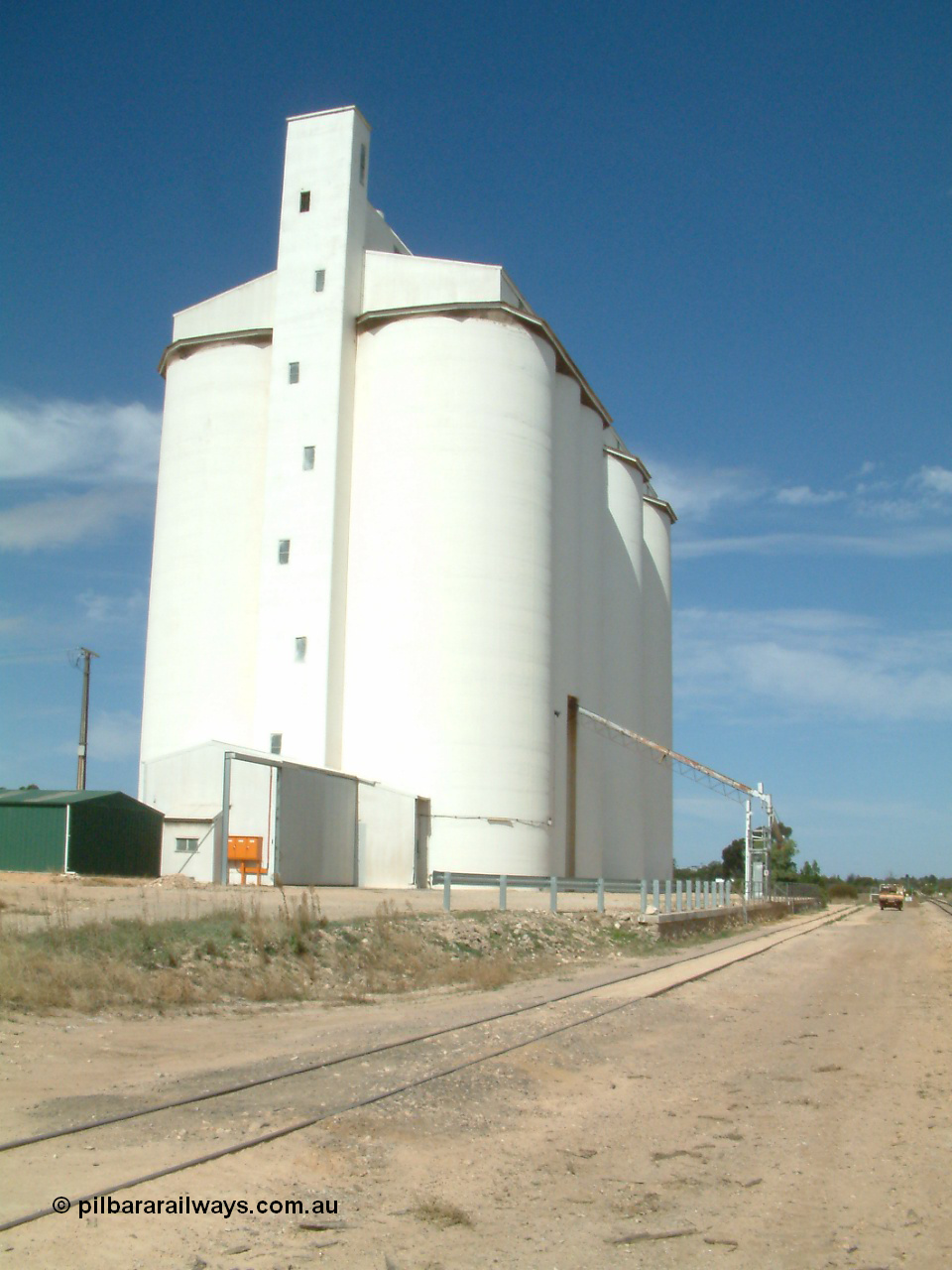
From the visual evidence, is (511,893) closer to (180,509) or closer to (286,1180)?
(180,509)

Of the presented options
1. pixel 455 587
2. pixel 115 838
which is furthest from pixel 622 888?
pixel 455 587

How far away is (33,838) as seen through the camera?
108 ft

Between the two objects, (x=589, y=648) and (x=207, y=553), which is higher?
(x=207, y=553)

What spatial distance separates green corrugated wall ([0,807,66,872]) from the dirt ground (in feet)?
69.0

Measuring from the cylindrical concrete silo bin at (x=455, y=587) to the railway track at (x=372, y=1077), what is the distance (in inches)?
976

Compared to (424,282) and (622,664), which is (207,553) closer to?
(424,282)

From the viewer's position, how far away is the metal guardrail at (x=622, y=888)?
2659cm

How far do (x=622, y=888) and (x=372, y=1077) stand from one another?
2184cm

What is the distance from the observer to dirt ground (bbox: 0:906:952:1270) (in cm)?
598

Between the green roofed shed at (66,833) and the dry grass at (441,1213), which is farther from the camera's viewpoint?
the green roofed shed at (66,833)

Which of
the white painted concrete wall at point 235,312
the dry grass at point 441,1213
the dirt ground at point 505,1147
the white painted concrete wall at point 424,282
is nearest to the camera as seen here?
the dirt ground at point 505,1147

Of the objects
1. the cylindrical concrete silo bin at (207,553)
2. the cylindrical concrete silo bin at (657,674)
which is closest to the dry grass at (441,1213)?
the cylindrical concrete silo bin at (207,553)

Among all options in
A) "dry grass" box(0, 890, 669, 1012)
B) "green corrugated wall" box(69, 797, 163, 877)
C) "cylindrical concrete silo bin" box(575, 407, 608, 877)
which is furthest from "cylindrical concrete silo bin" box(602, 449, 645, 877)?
"dry grass" box(0, 890, 669, 1012)

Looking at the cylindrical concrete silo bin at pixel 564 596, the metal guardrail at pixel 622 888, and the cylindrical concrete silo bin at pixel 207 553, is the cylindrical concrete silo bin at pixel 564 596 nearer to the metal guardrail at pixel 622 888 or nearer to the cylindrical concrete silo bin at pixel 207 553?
the metal guardrail at pixel 622 888
